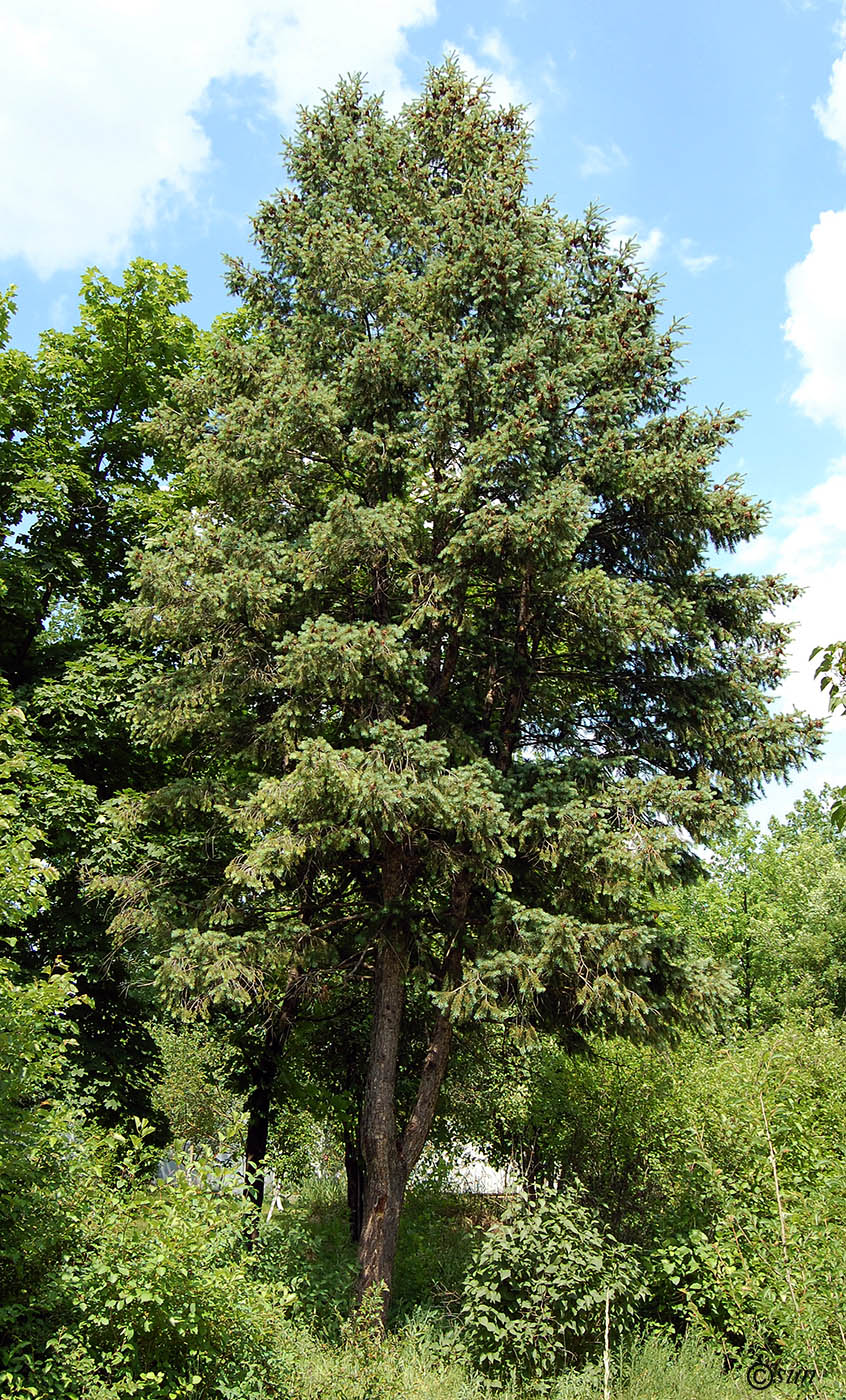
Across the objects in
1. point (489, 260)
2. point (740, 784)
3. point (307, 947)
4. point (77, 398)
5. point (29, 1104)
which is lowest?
point (29, 1104)

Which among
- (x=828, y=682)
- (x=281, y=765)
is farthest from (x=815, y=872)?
(x=828, y=682)

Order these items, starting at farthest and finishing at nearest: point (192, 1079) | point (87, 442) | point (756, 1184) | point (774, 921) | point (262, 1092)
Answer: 1. point (774, 921)
2. point (87, 442)
3. point (192, 1079)
4. point (262, 1092)
5. point (756, 1184)

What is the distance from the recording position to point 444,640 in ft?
39.1

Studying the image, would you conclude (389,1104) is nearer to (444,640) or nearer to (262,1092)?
(262,1092)

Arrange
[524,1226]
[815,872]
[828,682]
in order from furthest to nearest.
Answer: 1. [815,872]
2. [524,1226]
3. [828,682]

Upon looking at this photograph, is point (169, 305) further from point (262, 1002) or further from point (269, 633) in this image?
point (262, 1002)

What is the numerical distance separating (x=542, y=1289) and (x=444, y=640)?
22.7 ft

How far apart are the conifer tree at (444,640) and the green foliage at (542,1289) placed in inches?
44.0

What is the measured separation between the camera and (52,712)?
1266 cm

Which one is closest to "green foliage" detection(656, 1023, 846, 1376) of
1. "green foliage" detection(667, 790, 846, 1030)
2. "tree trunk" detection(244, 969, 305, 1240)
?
"tree trunk" detection(244, 969, 305, 1240)

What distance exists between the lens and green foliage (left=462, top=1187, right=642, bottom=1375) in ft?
31.2

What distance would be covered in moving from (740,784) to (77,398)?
1062 centimetres

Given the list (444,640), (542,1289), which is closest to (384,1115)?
(542,1289)

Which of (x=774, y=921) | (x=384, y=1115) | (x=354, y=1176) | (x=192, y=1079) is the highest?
(x=774, y=921)
